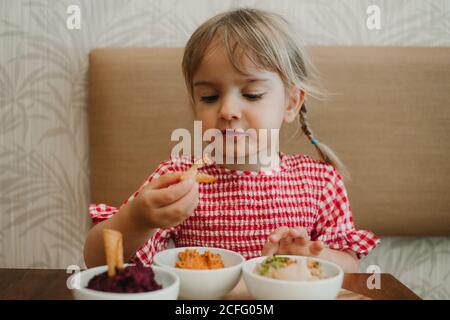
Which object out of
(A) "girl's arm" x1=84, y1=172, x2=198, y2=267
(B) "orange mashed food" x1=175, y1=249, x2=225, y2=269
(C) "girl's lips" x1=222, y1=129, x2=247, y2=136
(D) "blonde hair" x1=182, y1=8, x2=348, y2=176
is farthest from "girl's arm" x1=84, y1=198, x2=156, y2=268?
(D) "blonde hair" x1=182, y1=8, x2=348, y2=176

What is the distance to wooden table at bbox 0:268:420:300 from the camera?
28.5 inches

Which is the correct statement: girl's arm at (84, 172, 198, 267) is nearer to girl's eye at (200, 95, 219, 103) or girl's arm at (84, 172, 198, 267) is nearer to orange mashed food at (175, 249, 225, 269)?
orange mashed food at (175, 249, 225, 269)

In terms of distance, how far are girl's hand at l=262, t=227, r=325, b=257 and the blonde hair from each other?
0.36 m

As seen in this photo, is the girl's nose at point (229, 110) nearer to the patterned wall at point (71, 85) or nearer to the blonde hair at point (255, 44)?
the blonde hair at point (255, 44)

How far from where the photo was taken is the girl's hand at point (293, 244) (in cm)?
78

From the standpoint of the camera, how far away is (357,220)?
1414 millimetres

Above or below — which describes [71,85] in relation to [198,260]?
above

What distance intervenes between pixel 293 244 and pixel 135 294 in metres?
0.38

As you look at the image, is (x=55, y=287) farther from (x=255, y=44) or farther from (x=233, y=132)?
(x=255, y=44)

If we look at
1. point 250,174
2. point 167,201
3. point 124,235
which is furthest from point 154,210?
point 250,174

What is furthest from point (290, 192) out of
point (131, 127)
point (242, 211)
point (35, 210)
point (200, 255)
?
point (35, 210)

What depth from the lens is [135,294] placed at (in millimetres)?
535

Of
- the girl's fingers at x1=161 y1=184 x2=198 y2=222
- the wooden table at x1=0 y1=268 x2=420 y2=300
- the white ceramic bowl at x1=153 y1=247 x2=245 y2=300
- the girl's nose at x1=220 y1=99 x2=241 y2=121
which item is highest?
the girl's nose at x1=220 y1=99 x2=241 y2=121

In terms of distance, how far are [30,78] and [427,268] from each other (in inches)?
57.8
